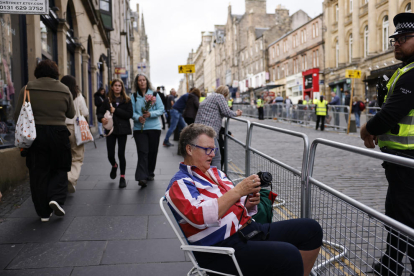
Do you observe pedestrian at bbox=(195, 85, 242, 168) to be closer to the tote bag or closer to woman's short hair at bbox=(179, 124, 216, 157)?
the tote bag

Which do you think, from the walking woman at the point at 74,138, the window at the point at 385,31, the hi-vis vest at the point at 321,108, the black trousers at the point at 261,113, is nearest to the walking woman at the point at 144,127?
the walking woman at the point at 74,138

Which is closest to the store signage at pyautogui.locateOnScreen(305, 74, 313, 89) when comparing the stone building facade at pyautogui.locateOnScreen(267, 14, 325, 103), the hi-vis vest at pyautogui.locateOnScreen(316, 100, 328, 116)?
the stone building facade at pyautogui.locateOnScreen(267, 14, 325, 103)

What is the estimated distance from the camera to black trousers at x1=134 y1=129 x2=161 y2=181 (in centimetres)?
681

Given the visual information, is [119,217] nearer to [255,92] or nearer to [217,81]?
[255,92]

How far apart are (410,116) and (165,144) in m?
10.5

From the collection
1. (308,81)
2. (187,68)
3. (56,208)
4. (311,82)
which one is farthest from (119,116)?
(308,81)

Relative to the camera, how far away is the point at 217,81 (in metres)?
99.9

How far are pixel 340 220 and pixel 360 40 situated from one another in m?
34.3

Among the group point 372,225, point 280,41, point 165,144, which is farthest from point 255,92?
point 372,225

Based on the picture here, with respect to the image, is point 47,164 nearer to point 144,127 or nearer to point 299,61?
point 144,127

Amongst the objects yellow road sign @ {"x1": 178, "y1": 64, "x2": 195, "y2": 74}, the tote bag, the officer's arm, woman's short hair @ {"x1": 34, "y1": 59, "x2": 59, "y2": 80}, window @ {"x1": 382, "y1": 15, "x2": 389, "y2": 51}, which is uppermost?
window @ {"x1": 382, "y1": 15, "x2": 389, "y2": 51}

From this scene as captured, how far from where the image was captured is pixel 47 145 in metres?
4.93

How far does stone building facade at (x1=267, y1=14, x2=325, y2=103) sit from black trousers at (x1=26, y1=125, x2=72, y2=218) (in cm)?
3687

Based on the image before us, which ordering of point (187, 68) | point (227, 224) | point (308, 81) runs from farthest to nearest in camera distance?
point (308, 81) < point (187, 68) < point (227, 224)
